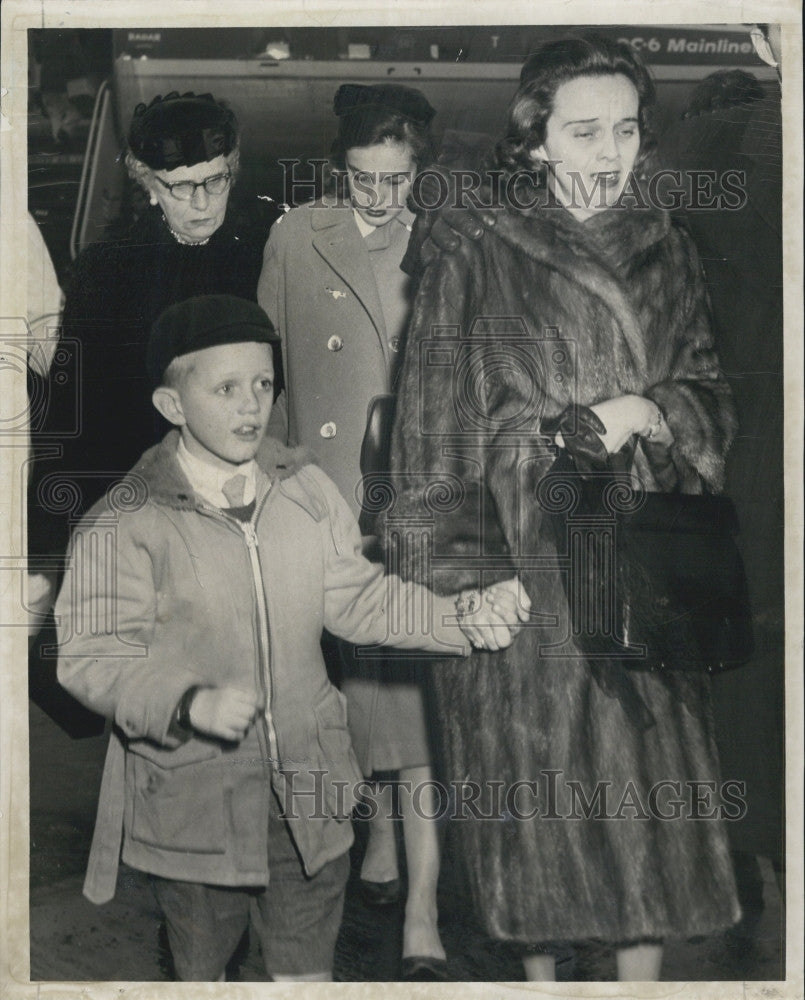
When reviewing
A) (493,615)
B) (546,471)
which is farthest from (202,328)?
(493,615)

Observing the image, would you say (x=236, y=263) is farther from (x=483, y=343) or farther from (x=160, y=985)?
(x=160, y=985)

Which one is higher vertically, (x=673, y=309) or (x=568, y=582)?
(x=673, y=309)

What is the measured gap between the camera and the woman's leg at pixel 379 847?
335cm

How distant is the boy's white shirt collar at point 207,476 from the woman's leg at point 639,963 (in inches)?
67.8

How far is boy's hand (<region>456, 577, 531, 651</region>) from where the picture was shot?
3.35 m

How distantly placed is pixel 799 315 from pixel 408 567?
1391 millimetres

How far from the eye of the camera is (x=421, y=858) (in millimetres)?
3346

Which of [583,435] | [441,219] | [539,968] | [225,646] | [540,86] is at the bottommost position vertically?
[539,968]

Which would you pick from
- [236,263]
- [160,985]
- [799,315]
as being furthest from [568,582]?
[160,985]

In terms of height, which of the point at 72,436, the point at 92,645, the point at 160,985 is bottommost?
the point at 160,985

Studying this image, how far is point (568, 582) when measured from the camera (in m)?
3.36

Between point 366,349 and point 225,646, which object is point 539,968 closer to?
point 225,646

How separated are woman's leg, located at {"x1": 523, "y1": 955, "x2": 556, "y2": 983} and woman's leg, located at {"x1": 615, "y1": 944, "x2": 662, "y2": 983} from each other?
195mm

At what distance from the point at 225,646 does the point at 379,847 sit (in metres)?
0.74
